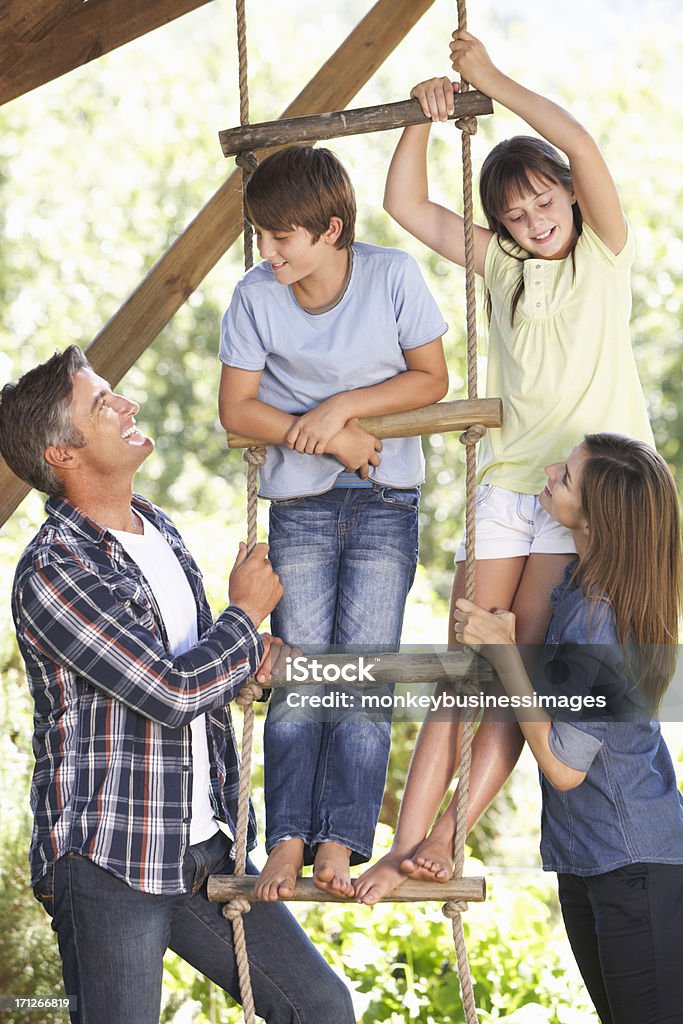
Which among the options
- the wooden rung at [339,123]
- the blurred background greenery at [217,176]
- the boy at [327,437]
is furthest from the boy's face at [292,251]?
the blurred background greenery at [217,176]

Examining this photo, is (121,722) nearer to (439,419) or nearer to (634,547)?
(439,419)

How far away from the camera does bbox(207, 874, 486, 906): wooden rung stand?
84.1 inches

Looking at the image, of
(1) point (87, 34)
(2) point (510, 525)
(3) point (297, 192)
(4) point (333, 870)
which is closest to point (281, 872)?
(4) point (333, 870)

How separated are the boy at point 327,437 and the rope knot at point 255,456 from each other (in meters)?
0.05

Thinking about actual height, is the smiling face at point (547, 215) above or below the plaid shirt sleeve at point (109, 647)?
above

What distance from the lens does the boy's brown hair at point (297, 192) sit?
2.28 meters

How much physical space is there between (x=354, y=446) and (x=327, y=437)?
63mm

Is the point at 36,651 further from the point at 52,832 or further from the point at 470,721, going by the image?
the point at 470,721

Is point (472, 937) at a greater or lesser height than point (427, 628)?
lesser

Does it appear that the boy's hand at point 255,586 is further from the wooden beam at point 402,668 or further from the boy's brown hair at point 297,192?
the boy's brown hair at point 297,192

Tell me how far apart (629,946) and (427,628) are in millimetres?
3633

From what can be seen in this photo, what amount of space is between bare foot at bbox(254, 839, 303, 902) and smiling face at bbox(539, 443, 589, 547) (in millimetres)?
762

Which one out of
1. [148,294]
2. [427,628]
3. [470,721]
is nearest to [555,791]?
[470,721]

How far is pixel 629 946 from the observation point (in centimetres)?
208
